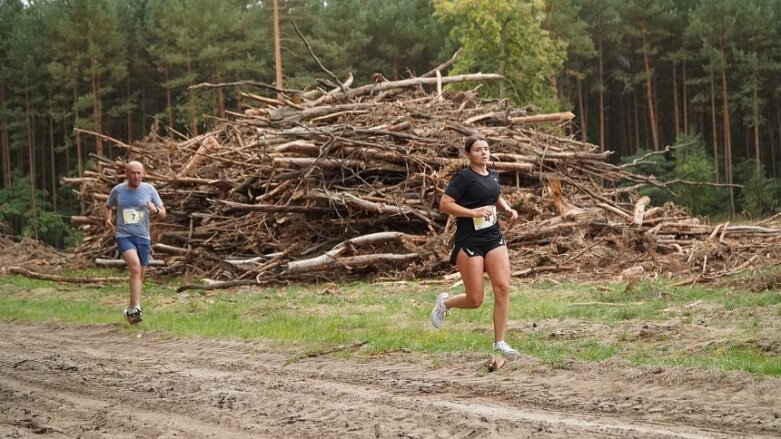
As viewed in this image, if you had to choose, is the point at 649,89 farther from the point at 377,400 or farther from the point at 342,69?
the point at 377,400

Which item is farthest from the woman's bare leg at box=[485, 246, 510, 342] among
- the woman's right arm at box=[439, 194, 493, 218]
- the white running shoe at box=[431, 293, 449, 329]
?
the white running shoe at box=[431, 293, 449, 329]

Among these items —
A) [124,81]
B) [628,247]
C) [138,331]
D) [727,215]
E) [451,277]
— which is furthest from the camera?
[124,81]

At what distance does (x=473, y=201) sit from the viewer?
7336 millimetres

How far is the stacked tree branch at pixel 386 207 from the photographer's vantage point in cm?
1537

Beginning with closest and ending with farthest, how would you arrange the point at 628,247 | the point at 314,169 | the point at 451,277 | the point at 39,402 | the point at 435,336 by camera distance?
1. the point at 39,402
2. the point at 435,336
3. the point at 451,277
4. the point at 628,247
5. the point at 314,169

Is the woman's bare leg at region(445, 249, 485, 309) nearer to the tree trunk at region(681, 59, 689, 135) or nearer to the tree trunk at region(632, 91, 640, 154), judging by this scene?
the tree trunk at region(681, 59, 689, 135)

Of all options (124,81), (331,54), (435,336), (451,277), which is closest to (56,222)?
(124,81)

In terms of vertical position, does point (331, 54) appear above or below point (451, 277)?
above

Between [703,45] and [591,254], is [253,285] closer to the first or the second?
[591,254]

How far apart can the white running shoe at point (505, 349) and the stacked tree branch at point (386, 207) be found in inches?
255

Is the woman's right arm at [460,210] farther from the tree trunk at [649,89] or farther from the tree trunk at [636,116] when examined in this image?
the tree trunk at [636,116]

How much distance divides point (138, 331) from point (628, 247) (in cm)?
874

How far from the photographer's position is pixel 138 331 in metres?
10.7

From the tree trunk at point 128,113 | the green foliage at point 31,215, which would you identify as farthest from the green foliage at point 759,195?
the green foliage at point 31,215
